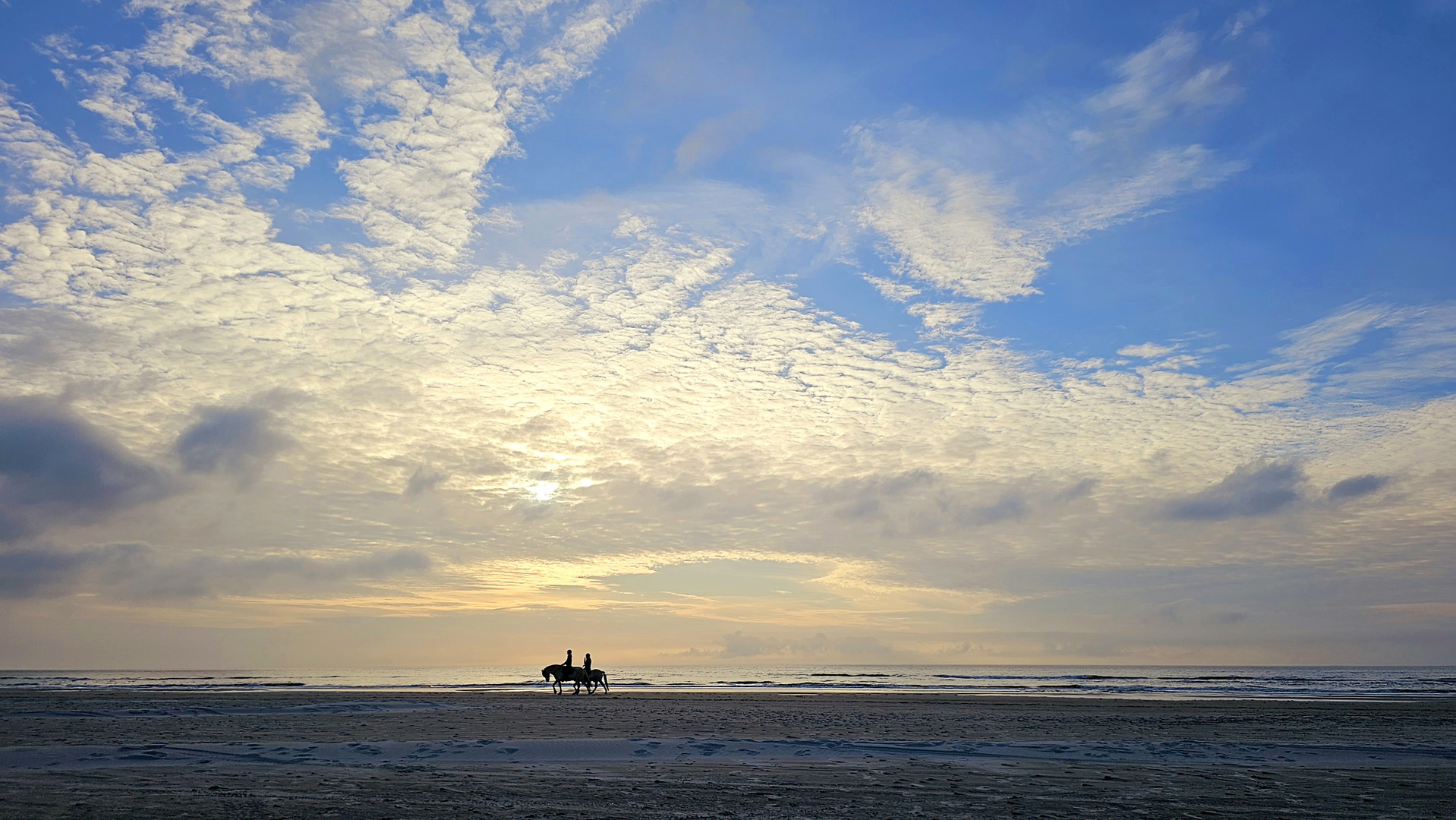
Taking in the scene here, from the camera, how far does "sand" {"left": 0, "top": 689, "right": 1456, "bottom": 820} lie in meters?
11.1

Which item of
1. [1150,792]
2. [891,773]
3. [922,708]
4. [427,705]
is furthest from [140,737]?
[922,708]

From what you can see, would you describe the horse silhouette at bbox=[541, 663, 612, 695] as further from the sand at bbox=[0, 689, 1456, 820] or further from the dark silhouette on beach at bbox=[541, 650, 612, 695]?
the sand at bbox=[0, 689, 1456, 820]

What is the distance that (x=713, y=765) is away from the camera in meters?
15.2

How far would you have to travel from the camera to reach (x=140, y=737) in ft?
63.8

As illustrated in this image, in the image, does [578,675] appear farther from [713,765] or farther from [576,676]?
[713,765]

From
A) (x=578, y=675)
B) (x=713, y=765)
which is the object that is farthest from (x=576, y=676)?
(x=713, y=765)

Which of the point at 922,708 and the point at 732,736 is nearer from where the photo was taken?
the point at 732,736

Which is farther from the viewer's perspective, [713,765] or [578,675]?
[578,675]

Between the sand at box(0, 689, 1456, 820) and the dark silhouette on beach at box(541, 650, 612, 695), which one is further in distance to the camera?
the dark silhouette on beach at box(541, 650, 612, 695)

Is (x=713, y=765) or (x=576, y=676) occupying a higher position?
(x=713, y=765)

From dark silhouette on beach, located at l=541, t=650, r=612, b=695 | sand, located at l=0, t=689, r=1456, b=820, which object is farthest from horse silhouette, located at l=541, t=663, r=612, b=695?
sand, located at l=0, t=689, r=1456, b=820

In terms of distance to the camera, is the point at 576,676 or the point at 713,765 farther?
the point at 576,676

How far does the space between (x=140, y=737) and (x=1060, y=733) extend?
24.4m

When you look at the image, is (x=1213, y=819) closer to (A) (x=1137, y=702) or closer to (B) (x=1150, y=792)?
(B) (x=1150, y=792)
